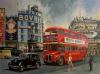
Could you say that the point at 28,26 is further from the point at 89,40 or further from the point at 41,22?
the point at 89,40

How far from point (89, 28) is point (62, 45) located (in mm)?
336

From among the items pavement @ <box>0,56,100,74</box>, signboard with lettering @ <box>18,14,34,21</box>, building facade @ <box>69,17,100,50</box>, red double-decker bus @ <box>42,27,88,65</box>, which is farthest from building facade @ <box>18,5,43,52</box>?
building facade @ <box>69,17,100,50</box>

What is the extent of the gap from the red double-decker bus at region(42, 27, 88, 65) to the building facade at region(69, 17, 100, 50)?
0.16 feet

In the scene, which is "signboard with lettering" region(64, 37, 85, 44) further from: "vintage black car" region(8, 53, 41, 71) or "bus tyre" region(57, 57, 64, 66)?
"vintage black car" region(8, 53, 41, 71)

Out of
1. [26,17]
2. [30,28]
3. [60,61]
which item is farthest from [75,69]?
[26,17]

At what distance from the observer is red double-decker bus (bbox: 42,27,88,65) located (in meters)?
5.38

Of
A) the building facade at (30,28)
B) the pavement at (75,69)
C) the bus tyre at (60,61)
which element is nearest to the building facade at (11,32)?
the building facade at (30,28)

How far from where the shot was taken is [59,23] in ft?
17.9

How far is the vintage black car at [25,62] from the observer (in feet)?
17.9

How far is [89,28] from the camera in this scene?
543 centimetres

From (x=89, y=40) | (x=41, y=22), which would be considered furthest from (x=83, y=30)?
(x=41, y=22)

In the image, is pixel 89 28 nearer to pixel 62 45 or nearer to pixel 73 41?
pixel 73 41

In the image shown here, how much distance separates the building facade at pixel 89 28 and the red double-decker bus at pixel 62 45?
5 centimetres

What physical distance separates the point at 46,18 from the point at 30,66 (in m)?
0.54
